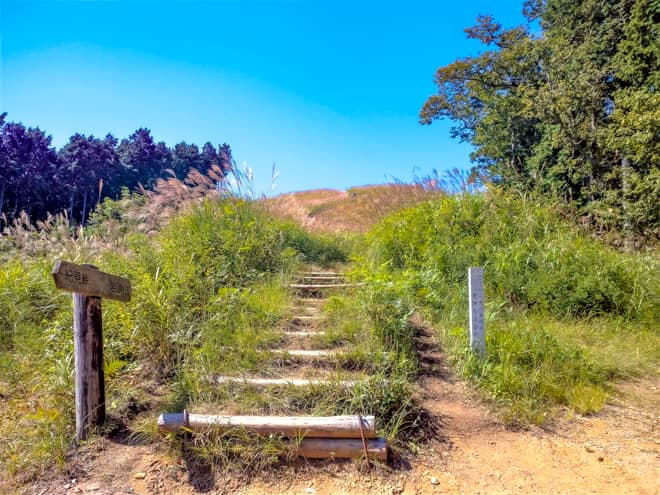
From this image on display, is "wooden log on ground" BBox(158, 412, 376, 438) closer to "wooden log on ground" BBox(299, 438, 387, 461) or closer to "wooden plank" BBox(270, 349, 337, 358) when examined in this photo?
"wooden log on ground" BBox(299, 438, 387, 461)

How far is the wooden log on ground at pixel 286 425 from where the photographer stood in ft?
8.15

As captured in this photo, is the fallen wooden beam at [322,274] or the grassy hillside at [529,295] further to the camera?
the fallen wooden beam at [322,274]

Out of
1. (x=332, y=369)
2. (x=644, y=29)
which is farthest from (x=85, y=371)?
(x=644, y=29)

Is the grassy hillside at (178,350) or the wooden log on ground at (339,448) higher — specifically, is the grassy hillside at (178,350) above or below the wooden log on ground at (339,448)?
above

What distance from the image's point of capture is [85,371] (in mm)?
2635

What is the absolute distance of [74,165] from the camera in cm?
2308

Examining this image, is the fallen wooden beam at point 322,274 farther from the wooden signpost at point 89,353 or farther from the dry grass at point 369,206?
the wooden signpost at point 89,353

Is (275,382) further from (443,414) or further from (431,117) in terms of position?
(431,117)

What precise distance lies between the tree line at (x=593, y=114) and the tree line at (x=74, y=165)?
45.3 ft

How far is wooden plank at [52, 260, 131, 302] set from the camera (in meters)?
2.28

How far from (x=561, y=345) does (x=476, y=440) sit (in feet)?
4.99

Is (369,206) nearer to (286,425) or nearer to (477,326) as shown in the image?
(477,326)

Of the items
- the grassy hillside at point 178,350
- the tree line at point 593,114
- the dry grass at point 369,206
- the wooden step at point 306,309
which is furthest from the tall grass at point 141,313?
the tree line at point 593,114

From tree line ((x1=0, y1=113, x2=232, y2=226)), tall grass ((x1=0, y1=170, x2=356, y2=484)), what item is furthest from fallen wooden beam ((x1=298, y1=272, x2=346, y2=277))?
tree line ((x1=0, y1=113, x2=232, y2=226))
